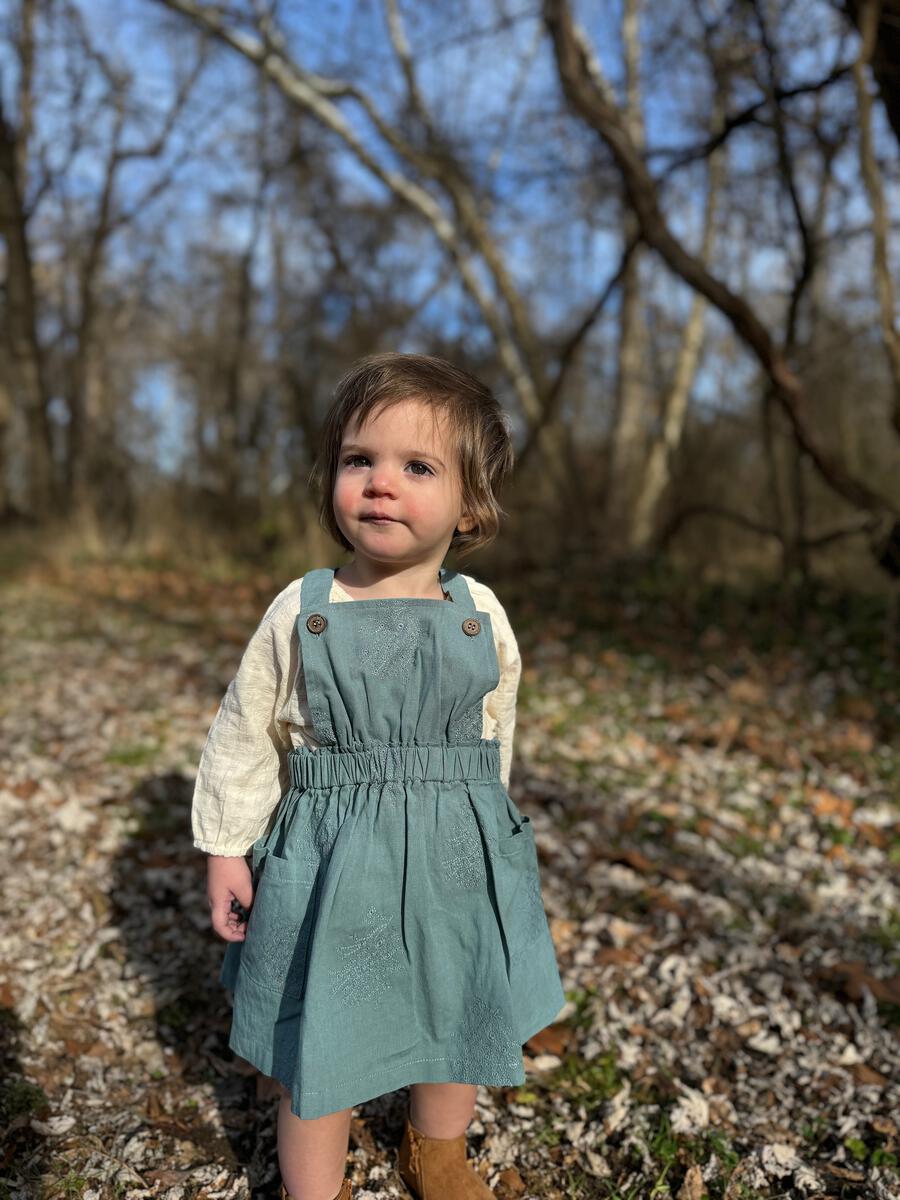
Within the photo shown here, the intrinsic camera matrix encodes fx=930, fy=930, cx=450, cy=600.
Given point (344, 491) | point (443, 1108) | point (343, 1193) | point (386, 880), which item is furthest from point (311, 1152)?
point (344, 491)

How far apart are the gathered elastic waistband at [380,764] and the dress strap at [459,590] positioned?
269mm

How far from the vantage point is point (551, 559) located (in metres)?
8.39

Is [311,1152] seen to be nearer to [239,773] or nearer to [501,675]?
[239,773]

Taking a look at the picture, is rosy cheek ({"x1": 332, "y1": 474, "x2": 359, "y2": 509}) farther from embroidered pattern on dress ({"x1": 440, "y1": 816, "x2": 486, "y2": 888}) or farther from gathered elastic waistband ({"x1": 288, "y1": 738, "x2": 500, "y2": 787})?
embroidered pattern on dress ({"x1": 440, "y1": 816, "x2": 486, "y2": 888})

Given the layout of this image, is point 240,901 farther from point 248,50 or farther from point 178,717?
point 248,50

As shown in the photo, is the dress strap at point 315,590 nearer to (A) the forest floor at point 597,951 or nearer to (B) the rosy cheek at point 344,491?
(B) the rosy cheek at point 344,491

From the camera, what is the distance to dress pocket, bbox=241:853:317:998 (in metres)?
1.68

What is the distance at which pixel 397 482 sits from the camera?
167 centimetres

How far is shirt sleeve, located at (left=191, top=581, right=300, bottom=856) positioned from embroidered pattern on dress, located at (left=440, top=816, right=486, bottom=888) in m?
0.40

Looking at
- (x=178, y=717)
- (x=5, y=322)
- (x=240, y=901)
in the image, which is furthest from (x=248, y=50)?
(x=240, y=901)

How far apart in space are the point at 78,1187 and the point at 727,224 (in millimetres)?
12379

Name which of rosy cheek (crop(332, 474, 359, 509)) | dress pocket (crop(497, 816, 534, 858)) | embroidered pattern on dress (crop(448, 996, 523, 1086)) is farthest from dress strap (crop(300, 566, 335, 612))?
embroidered pattern on dress (crop(448, 996, 523, 1086))

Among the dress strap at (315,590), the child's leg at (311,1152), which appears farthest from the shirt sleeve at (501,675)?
the child's leg at (311,1152)

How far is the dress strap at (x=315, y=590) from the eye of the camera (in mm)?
1712
